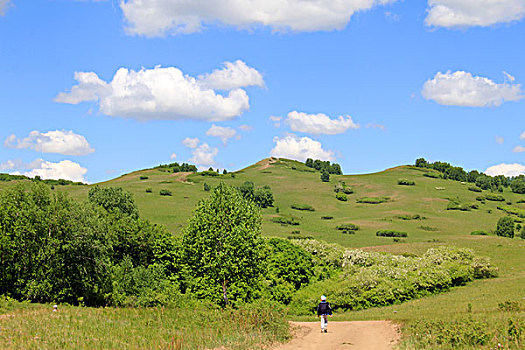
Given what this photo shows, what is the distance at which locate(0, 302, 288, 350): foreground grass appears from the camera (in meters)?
19.4

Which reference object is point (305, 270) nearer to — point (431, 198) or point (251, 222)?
point (251, 222)

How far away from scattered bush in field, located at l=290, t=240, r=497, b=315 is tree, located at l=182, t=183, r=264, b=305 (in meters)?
9.31

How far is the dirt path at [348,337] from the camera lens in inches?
815

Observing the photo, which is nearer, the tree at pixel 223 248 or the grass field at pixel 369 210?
the tree at pixel 223 248

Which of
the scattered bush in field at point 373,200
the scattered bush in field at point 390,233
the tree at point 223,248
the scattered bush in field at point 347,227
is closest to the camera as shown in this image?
the tree at point 223,248

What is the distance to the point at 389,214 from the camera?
139m

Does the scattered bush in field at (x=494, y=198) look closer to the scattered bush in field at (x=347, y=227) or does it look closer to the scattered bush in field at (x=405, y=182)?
the scattered bush in field at (x=405, y=182)

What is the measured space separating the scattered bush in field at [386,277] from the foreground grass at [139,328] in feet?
81.9

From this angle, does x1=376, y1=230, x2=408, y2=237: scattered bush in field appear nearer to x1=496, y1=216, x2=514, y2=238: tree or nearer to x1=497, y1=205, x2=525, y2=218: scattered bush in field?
x1=496, y1=216, x2=514, y2=238: tree

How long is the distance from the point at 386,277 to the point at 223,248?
20021mm

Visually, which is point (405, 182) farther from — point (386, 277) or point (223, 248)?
point (223, 248)

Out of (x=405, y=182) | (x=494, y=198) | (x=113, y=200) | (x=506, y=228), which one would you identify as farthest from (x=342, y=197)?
(x=113, y=200)

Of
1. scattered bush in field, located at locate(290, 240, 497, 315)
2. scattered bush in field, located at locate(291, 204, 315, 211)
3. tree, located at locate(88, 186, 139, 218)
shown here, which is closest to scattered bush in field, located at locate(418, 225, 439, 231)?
scattered bush in field, located at locate(291, 204, 315, 211)

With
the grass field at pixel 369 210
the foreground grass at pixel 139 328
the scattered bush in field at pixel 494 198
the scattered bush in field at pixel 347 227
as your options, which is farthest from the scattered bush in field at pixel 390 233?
the foreground grass at pixel 139 328
